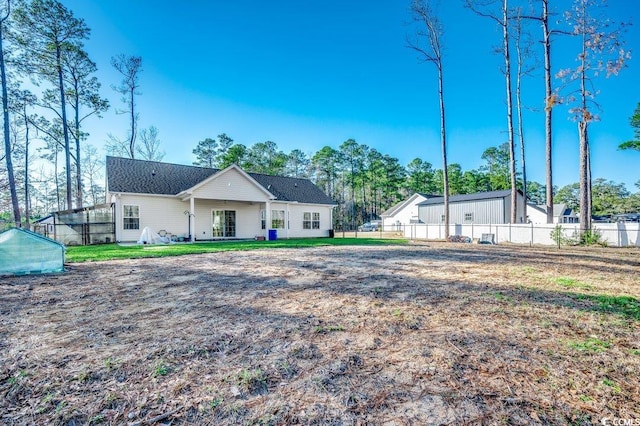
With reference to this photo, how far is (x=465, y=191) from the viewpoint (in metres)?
46.1

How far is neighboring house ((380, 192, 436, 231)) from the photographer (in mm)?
34353

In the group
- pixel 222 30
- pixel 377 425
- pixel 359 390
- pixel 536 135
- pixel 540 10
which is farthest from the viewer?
pixel 536 135

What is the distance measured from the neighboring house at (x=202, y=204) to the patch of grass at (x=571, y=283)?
46.0 feet

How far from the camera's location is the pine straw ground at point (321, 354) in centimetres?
168

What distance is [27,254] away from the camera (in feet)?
20.5

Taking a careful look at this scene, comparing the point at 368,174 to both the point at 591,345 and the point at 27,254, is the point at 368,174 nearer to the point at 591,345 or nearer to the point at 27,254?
the point at 27,254

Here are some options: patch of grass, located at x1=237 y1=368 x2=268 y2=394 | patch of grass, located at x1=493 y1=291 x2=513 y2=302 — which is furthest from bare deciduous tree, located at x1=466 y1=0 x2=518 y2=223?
patch of grass, located at x1=237 y1=368 x2=268 y2=394

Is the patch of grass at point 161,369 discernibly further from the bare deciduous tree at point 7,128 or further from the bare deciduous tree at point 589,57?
the bare deciduous tree at point 7,128

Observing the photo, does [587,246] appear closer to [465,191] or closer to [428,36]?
[428,36]

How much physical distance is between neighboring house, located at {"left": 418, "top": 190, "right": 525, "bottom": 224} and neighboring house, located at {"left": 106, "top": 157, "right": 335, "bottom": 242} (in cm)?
1395

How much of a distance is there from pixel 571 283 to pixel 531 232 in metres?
13.0

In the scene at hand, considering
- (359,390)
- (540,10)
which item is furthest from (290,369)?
(540,10)

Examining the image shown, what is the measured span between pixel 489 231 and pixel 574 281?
13.7m

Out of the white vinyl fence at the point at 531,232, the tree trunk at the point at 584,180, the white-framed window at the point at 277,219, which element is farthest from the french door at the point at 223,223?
the tree trunk at the point at 584,180
